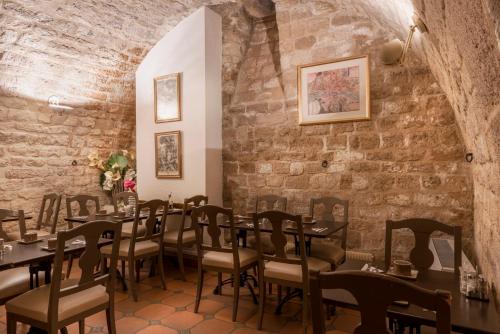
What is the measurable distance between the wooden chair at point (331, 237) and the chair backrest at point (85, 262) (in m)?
1.83

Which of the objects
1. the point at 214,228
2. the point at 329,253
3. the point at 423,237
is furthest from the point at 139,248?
the point at 423,237

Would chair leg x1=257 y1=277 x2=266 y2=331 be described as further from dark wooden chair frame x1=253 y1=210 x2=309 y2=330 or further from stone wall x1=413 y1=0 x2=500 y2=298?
stone wall x1=413 y1=0 x2=500 y2=298

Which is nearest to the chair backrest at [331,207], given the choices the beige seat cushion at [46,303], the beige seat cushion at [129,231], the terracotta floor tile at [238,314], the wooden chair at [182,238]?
the terracotta floor tile at [238,314]

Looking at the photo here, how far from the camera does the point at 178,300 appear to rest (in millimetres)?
3254

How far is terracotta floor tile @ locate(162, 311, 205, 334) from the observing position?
108 inches

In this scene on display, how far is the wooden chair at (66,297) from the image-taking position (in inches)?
75.8

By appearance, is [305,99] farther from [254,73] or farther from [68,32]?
[68,32]

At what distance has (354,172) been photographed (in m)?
3.82

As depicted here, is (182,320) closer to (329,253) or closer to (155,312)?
(155,312)

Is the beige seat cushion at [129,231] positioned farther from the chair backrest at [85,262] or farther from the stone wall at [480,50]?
the stone wall at [480,50]

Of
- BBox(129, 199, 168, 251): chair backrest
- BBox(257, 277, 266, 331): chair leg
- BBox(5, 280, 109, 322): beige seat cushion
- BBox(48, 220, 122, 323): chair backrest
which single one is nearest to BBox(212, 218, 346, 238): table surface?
BBox(257, 277, 266, 331): chair leg

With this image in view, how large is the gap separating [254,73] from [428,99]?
7.09ft

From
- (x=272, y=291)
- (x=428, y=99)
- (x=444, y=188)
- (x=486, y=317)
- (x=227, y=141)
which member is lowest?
(x=272, y=291)

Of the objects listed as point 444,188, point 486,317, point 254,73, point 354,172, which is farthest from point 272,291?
point 254,73
